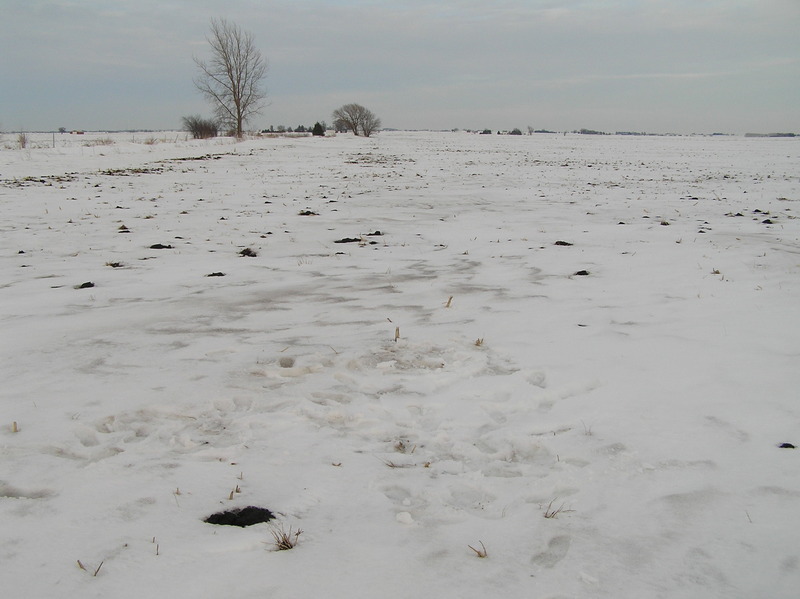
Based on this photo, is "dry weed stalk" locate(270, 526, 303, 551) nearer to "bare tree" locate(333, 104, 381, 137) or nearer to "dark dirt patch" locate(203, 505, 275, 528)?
"dark dirt patch" locate(203, 505, 275, 528)

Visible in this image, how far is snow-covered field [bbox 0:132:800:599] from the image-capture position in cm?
154

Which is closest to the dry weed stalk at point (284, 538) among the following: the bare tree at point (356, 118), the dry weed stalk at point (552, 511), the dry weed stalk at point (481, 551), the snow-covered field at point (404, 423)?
the snow-covered field at point (404, 423)

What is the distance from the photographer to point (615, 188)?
45.2 ft

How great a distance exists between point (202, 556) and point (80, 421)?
3.82 feet

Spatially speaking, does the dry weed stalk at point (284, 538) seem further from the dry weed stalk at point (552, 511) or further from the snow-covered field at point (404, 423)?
the dry weed stalk at point (552, 511)

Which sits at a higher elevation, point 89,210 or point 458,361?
point 89,210

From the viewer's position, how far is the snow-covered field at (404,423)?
154cm

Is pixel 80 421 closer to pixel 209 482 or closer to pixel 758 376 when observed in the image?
pixel 209 482

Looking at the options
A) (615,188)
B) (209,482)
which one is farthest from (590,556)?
(615,188)

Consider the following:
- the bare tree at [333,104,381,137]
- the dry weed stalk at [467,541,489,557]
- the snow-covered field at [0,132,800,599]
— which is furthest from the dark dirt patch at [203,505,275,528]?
the bare tree at [333,104,381,137]

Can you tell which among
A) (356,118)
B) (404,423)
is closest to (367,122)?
(356,118)

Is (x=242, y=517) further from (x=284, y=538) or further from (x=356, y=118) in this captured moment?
(x=356, y=118)

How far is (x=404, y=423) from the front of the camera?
242 cm

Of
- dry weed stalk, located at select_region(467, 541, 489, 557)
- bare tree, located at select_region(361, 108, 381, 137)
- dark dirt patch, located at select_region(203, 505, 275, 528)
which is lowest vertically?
dry weed stalk, located at select_region(467, 541, 489, 557)
